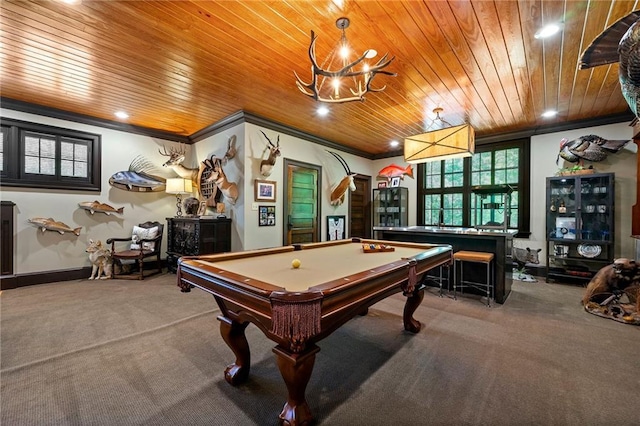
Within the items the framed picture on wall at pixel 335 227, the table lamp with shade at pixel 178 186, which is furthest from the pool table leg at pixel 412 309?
the table lamp with shade at pixel 178 186

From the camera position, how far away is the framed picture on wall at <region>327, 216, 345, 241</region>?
589cm

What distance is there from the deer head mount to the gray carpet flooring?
2802 mm

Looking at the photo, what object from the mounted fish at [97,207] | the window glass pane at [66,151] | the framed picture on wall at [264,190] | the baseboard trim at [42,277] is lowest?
the baseboard trim at [42,277]

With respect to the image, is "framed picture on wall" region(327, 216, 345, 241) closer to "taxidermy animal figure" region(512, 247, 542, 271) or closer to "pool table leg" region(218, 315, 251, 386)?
"taxidermy animal figure" region(512, 247, 542, 271)

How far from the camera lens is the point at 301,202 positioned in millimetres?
5383

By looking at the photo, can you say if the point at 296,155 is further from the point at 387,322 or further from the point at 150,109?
the point at 387,322

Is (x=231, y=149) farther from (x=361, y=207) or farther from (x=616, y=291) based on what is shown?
(x=616, y=291)

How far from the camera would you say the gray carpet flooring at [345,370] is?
1527 mm

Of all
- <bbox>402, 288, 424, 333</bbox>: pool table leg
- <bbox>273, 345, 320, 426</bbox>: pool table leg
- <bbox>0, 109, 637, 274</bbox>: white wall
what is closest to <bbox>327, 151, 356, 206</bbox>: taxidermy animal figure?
<bbox>0, 109, 637, 274</bbox>: white wall

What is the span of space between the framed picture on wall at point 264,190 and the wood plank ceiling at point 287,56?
3.73ft

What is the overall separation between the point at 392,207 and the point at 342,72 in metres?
4.79

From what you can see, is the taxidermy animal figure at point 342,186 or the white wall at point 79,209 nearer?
the white wall at point 79,209

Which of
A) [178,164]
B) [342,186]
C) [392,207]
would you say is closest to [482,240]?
[392,207]

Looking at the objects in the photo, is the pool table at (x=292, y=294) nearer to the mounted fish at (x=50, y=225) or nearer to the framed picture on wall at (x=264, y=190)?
the framed picture on wall at (x=264, y=190)
